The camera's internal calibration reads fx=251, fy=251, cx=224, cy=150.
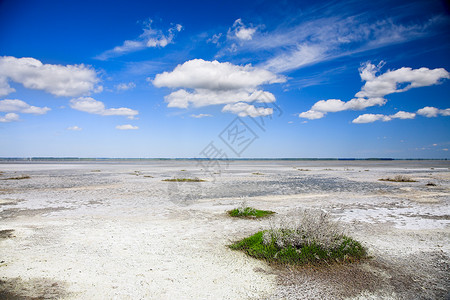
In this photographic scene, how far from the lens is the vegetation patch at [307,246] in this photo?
6.13 meters

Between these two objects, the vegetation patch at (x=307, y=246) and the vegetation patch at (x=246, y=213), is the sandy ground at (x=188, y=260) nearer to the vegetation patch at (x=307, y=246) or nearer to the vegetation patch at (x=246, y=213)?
the vegetation patch at (x=307, y=246)

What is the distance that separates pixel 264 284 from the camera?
202 inches

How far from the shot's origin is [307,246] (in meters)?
6.47

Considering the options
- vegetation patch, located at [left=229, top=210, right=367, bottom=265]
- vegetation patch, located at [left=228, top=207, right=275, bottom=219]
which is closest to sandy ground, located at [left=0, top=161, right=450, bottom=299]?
vegetation patch, located at [left=229, top=210, right=367, bottom=265]

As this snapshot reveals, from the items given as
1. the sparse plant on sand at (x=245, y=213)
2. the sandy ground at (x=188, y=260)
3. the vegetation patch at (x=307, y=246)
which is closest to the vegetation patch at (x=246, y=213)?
the sparse plant on sand at (x=245, y=213)

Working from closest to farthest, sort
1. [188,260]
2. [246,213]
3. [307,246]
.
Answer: [188,260] < [307,246] < [246,213]

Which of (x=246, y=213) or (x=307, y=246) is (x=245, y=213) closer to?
(x=246, y=213)

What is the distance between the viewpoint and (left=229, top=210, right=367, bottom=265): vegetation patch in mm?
6133

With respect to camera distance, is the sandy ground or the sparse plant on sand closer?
the sandy ground

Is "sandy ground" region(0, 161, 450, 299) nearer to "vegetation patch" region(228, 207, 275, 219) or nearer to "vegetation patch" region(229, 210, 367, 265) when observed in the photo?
"vegetation patch" region(229, 210, 367, 265)

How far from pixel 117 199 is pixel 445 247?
15364mm

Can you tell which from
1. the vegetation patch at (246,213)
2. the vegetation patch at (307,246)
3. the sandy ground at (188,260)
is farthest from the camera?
the vegetation patch at (246,213)

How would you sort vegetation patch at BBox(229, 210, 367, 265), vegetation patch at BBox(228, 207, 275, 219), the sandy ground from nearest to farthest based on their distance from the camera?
the sandy ground, vegetation patch at BBox(229, 210, 367, 265), vegetation patch at BBox(228, 207, 275, 219)

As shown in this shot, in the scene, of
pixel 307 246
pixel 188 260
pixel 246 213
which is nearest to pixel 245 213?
pixel 246 213
